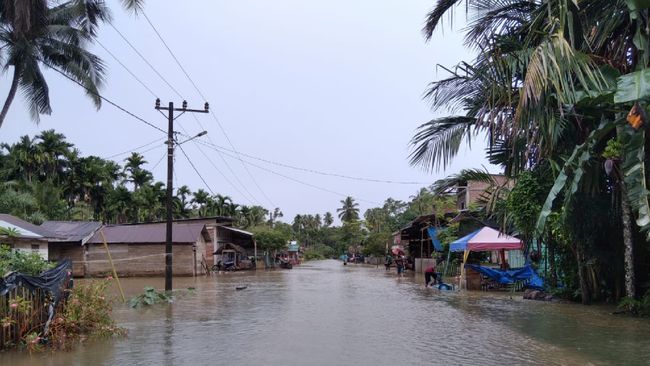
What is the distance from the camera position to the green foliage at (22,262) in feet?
34.0

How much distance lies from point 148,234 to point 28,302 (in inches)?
1149

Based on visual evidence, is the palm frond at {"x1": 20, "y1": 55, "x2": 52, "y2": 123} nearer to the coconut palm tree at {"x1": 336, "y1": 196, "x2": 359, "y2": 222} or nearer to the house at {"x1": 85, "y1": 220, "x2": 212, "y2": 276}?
the house at {"x1": 85, "y1": 220, "x2": 212, "y2": 276}

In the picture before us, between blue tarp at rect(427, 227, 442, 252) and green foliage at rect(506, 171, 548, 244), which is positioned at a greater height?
green foliage at rect(506, 171, 548, 244)

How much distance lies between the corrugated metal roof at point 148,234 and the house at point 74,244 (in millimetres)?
681

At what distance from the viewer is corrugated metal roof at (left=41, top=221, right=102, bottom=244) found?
114 feet

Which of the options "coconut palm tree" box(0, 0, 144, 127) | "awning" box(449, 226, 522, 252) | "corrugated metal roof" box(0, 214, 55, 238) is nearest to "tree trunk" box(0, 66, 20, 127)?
"coconut palm tree" box(0, 0, 144, 127)

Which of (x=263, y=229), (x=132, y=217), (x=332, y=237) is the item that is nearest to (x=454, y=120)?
(x=263, y=229)

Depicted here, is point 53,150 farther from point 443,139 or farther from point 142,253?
point 443,139

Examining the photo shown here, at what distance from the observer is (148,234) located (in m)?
38.2

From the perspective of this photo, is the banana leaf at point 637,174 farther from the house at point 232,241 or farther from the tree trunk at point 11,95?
the house at point 232,241

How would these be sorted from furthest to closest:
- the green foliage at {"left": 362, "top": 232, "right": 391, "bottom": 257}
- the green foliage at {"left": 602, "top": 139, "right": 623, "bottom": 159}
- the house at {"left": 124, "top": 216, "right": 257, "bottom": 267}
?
the green foliage at {"left": 362, "top": 232, "right": 391, "bottom": 257} < the house at {"left": 124, "top": 216, "right": 257, "bottom": 267} < the green foliage at {"left": 602, "top": 139, "right": 623, "bottom": 159}

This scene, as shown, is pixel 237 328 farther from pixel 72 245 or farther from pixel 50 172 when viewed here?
pixel 50 172

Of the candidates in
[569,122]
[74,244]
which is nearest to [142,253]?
[74,244]

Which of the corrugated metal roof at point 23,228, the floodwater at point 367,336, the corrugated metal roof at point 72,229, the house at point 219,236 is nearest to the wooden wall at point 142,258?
the corrugated metal roof at point 72,229
